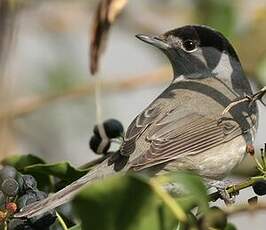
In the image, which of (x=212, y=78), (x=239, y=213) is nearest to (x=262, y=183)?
(x=239, y=213)

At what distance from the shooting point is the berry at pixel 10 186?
2.79 meters

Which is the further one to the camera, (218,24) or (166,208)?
(218,24)

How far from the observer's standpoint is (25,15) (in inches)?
229

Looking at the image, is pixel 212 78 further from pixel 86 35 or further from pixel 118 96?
pixel 86 35

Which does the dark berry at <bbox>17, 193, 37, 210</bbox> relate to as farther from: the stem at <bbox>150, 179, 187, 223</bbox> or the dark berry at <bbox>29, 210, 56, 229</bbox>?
the stem at <bbox>150, 179, 187, 223</bbox>

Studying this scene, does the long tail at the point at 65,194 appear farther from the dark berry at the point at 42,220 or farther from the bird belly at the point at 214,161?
the bird belly at the point at 214,161

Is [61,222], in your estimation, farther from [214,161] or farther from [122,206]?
[214,161]

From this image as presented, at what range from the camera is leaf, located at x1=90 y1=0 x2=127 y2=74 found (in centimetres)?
383

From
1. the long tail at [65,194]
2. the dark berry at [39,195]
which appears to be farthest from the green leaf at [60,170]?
the dark berry at [39,195]

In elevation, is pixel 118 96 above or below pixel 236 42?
below

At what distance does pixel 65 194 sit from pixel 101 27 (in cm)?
95

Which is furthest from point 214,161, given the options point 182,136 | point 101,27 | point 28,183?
point 28,183

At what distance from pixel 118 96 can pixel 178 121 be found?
1.48m

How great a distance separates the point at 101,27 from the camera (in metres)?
3.86
